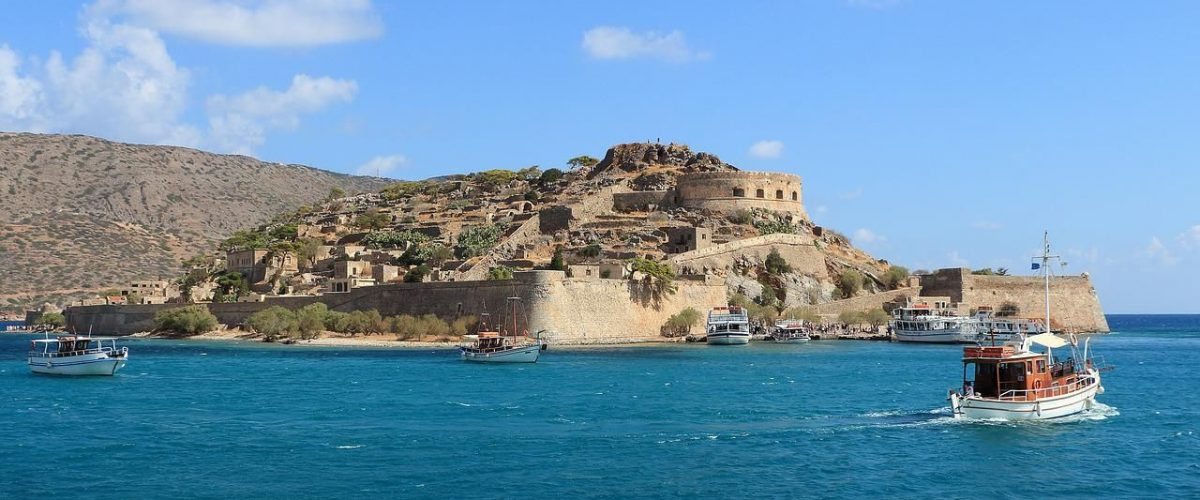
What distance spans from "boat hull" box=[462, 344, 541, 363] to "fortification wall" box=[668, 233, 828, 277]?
1606 centimetres

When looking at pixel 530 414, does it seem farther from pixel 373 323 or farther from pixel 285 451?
pixel 373 323

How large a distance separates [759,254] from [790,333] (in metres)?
5.95

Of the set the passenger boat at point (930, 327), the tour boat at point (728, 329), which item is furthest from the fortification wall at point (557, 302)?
the passenger boat at point (930, 327)

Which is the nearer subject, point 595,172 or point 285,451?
point 285,451

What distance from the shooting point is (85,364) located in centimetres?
3869

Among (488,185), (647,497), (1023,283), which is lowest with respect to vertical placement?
(647,497)

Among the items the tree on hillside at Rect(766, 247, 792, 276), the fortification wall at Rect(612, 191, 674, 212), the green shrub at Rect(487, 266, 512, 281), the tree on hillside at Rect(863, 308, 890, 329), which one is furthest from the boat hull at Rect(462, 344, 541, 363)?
the fortification wall at Rect(612, 191, 674, 212)

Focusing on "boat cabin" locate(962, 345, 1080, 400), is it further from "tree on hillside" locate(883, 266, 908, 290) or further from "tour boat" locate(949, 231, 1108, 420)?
"tree on hillside" locate(883, 266, 908, 290)

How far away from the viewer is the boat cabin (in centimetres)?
2608

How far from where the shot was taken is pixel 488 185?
86875 mm

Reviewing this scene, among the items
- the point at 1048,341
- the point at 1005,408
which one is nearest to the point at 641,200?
the point at 1048,341

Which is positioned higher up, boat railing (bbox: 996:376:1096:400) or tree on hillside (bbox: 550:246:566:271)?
tree on hillside (bbox: 550:246:566:271)

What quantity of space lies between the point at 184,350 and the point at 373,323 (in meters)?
7.96

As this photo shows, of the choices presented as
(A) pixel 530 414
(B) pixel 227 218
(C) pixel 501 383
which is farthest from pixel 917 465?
(B) pixel 227 218
